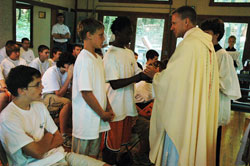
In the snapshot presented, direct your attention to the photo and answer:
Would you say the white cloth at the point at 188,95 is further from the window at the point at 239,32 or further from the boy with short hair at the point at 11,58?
the window at the point at 239,32

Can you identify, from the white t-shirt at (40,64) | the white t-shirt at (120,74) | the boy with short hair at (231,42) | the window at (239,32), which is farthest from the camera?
the window at (239,32)

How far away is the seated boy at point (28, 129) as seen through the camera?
124cm

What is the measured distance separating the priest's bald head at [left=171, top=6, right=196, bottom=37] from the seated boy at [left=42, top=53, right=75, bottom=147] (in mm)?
1559

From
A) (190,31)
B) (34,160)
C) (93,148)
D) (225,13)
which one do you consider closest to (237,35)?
(225,13)

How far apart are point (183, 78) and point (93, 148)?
82 centimetres

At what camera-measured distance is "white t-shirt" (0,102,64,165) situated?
→ 124cm

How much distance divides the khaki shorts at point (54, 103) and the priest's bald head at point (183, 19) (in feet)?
5.99

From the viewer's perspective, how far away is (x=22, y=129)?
1.27 meters

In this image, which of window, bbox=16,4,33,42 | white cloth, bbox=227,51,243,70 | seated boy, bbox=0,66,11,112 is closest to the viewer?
seated boy, bbox=0,66,11,112

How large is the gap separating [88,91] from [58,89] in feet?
4.98

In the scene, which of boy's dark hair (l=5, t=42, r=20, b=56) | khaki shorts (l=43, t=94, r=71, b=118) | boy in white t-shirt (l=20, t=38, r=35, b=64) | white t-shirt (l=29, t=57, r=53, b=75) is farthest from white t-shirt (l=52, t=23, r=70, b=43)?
khaki shorts (l=43, t=94, r=71, b=118)

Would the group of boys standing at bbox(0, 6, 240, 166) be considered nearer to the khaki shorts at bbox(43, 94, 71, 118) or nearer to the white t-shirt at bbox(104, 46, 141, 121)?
the white t-shirt at bbox(104, 46, 141, 121)

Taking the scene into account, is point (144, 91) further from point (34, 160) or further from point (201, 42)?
point (34, 160)

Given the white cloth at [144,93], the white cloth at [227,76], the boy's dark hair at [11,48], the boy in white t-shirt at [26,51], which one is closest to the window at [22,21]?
the boy in white t-shirt at [26,51]
